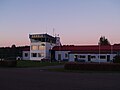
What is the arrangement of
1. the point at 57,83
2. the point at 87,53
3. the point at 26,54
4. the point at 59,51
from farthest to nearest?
the point at 26,54, the point at 59,51, the point at 87,53, the point at 57,83

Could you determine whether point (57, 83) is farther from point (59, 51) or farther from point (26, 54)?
point (26, 54)

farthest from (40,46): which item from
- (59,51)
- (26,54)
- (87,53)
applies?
(87,53)

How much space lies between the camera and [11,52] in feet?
316

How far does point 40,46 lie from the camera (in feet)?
264

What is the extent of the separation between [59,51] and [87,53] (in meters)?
10.2

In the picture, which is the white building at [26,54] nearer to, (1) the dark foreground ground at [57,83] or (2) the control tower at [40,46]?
(2) the control tower at [40,46]

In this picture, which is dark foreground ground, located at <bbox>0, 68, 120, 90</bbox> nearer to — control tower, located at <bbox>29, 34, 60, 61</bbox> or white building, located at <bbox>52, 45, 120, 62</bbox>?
white building, located at <bbox>52, 45, 120, 62</bbox>

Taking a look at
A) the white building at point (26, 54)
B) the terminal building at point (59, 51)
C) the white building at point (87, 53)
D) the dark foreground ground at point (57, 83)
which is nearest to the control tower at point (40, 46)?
the terminal building at point (59, 51)

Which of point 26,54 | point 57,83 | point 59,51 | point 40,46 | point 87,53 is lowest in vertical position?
point 57,83

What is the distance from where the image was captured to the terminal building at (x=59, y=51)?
7288 centimetres

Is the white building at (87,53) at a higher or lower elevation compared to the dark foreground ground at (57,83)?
higher

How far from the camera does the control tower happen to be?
79688 mm

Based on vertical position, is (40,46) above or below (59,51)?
above

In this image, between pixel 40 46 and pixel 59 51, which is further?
pixel 40 46
